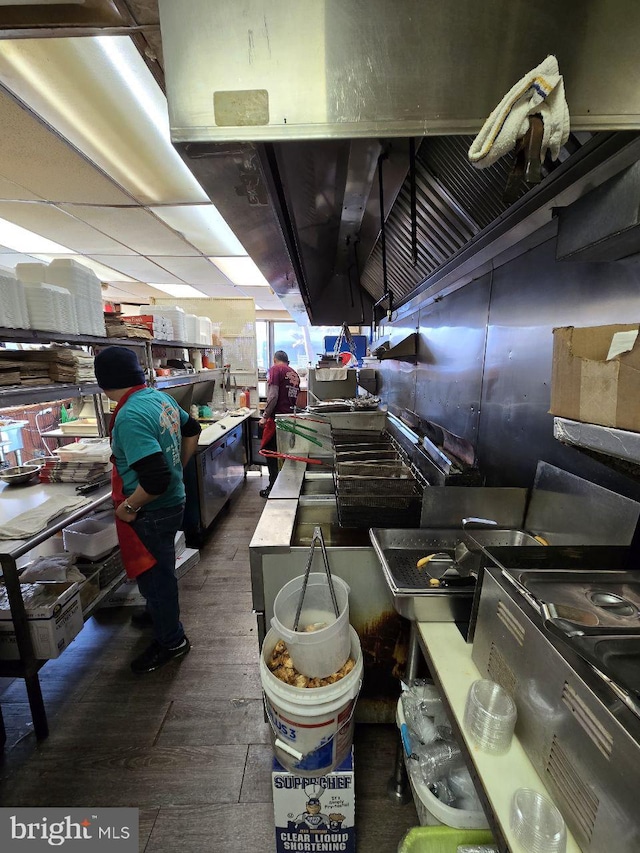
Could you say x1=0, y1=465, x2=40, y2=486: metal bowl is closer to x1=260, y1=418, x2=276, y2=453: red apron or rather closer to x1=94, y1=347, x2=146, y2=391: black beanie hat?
x1=94, y1=347, x2=146, y2=391: black beanie hat

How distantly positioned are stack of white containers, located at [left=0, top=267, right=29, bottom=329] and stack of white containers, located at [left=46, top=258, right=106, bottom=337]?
0.33 m

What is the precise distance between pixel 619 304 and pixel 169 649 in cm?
247

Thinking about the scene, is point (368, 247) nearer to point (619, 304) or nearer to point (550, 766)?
point (619, 304)

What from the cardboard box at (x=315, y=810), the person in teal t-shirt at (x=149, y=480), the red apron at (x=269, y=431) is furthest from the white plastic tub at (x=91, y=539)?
the red apron at (x=269, y=431)

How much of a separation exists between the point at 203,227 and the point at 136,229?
649 mm

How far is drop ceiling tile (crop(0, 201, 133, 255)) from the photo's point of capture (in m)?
2.76

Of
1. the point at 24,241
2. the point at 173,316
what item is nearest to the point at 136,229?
the point at 173,316

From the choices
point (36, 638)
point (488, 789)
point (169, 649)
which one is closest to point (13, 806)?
point (36, 638)

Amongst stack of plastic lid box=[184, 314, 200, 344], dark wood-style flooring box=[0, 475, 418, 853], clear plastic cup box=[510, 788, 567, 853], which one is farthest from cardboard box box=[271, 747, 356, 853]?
stack of plastic lid box=[184, 314, 200, 344]

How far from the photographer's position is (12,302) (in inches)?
62.5

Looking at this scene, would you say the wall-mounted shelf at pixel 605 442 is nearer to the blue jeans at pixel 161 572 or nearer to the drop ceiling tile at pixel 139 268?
the blue jeans at pixel 161 572

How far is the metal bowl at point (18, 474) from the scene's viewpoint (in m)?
2.21

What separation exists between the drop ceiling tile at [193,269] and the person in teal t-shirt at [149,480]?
2.92 meters

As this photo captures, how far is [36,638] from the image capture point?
1512mm
